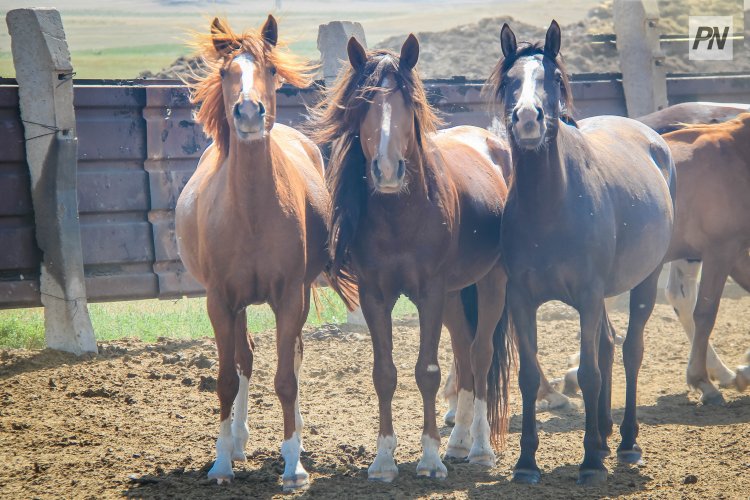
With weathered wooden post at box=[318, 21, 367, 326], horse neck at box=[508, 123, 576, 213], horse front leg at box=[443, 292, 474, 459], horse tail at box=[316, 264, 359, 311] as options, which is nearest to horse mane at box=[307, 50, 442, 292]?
horse tail at box=[316, 264, 359, 311]

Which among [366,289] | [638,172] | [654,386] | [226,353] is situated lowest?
[654,386]

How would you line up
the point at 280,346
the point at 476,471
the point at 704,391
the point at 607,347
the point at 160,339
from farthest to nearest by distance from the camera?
the point at 160,339 → the point at 704,391 → the point at 607,347 → the point at 476,471 → the point at 280,346

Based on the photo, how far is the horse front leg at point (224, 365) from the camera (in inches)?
193

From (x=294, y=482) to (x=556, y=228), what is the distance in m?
2.03

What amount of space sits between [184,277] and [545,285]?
398 cm

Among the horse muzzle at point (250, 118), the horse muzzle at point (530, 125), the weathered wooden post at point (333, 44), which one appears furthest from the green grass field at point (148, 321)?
the horse muzzle at point (530, 125)

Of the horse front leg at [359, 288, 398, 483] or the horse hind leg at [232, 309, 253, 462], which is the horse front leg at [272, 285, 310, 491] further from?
the horse hind leg at [232, 309, 253, 462]

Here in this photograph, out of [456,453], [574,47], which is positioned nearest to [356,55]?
[456,453]

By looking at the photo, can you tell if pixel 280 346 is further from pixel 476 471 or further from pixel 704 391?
pixel 704 391

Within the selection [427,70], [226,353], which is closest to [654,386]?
[226,353]

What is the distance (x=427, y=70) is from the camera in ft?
66.6

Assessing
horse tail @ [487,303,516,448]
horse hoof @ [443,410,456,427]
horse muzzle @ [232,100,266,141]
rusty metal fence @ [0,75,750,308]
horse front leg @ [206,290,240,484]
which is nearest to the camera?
horse muzzle @ [232,100,266,141]

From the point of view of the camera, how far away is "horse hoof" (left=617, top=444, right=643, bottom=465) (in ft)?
17.3

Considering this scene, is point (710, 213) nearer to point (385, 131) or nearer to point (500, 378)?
point (500, 378)
